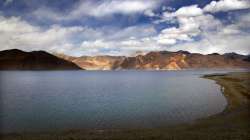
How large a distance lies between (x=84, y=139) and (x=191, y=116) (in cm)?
1185

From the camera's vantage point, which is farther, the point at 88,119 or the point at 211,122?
the point at 88,119

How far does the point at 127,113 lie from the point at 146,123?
13.4 ft

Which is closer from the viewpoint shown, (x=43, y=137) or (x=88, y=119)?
(x=43, y=137)

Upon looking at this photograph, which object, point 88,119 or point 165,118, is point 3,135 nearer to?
point 88,119

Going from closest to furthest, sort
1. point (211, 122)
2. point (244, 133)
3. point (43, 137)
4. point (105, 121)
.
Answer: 1. point (244, 133)
2. point (43, 137)
3. point (211, 122)
4. point (105, 121)

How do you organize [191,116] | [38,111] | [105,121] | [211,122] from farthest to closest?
1. [38,111]
2. [191,116]
3. [105,121]
4. [211,122]

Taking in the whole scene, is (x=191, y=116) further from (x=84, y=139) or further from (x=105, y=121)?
(x=84, y=139)

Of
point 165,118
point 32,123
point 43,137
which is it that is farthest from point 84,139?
point 165,118

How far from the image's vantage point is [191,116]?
21703 mm

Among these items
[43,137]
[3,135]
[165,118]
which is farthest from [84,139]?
[165,118]

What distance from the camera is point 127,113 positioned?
22953 mm

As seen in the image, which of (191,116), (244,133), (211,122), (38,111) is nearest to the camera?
(244,133)

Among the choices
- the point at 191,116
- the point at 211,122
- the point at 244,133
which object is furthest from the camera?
the point at 191,116

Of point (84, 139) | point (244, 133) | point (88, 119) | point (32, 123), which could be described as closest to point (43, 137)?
point (84, 139)
